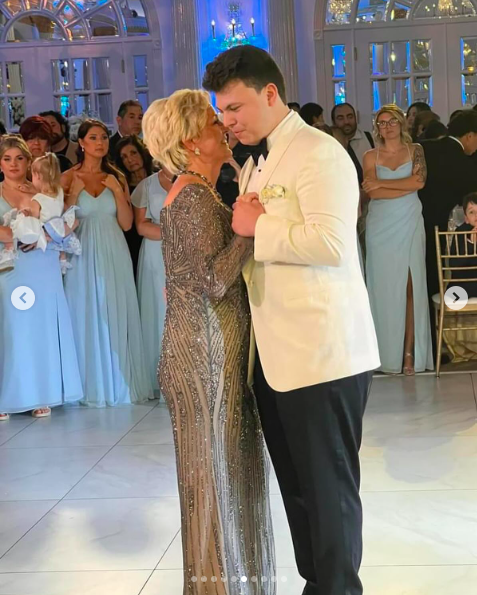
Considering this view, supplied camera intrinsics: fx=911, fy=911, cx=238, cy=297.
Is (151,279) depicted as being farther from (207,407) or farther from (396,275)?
(207,407)

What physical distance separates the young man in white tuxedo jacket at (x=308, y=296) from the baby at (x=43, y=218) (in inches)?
131

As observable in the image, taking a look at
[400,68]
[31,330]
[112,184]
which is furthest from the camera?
[400,68]

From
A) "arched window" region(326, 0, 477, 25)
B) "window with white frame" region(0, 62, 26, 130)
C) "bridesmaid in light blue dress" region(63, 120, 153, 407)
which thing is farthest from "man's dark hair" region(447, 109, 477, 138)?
"window with white frame" region(0, 62, 26, 130)

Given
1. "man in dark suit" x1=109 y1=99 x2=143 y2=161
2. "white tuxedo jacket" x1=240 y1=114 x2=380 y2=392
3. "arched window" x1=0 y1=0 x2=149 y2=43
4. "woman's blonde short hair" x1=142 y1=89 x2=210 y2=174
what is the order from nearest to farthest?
1. "white tuxedo jacket" x1=240 y1=114 x2=380 y2=392
2. "woman's blonde short hair" x1=142 y1=89 x2=210 y2=174
3. "man in dark suit" x1=109 y1=99 x2=143 y2=161
4. "arched window" x1=0 y1=0 x2=149 y2=43

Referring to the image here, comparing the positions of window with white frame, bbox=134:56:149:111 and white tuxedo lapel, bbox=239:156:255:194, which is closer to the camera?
white tuxedo lapel, bbox=239:156:255:194

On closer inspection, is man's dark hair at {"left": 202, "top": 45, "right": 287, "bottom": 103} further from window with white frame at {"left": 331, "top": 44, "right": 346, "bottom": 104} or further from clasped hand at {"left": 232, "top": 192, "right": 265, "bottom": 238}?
window with white frame at {"left": 331, "top": 44, "right": 346, "bottom": 104}

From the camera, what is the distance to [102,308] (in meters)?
6.04

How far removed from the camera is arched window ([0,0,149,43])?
10.2m

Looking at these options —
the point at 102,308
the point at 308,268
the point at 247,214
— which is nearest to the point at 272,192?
the point at 247,214

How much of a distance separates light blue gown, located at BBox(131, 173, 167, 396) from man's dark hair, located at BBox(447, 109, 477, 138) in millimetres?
2232

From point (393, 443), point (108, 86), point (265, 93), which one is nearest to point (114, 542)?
point (393, 443)

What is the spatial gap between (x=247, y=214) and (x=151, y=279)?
3.91 m

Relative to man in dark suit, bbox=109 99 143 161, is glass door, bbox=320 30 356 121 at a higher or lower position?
higher

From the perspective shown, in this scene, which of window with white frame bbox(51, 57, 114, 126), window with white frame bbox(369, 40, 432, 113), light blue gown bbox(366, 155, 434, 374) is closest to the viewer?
light blue gown bbox(366, 155, 434, 374)
